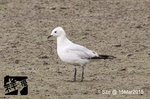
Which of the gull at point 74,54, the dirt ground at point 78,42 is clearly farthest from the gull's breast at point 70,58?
the dirt ground at point 78,42

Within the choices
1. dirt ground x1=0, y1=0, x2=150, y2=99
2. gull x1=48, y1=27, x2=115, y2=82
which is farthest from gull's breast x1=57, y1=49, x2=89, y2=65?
dirt ground x1=0, y1=0, x2=150, y2=99

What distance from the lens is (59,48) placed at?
11031 millimetres

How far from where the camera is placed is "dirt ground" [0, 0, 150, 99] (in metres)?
10.4

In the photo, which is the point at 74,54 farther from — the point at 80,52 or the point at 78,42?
the point at 78,42

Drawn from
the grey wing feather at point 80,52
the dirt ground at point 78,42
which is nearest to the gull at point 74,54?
the grey wing feather at point 80,52

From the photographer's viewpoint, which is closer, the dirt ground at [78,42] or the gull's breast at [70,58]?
the dirt ground at [78,42]

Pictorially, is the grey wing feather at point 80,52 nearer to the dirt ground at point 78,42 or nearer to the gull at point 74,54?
the gull at point 74,54

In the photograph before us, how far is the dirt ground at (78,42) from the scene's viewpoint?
10.4 metres

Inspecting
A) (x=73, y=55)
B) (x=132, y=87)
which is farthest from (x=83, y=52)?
(x=132, y=87)

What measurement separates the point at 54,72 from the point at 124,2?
741 cm

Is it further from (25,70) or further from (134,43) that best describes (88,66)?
(134,43)

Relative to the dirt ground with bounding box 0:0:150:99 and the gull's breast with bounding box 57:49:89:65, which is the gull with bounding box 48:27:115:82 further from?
the dirt ground with bounding box 0:0:150:99

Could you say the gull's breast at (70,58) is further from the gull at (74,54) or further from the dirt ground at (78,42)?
the dirt ground at (78,42)

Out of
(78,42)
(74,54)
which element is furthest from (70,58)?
(78,42)
